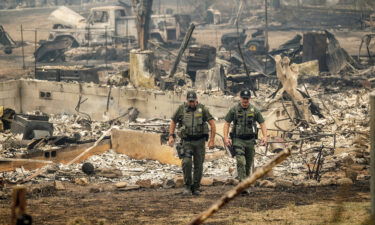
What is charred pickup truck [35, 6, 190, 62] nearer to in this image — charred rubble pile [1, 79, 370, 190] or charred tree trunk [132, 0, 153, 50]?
charred tree trunk [132, 0, 153, 50]

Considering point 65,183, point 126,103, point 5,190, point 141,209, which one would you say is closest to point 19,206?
point 141,209

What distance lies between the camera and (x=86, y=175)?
13.5m

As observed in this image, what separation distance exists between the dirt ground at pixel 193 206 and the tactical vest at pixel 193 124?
2.88ft

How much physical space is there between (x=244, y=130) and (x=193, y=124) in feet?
2.42

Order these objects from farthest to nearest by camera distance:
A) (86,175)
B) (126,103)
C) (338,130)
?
(126,103), (338,130), (86,175)

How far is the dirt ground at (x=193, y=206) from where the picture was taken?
8.74m

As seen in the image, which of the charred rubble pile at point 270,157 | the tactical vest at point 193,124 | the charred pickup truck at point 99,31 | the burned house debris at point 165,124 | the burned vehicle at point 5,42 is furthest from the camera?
the burned vehicle at point 5,42

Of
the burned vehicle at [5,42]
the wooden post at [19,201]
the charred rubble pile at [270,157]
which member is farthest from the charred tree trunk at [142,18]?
the wooden post at [19,201]

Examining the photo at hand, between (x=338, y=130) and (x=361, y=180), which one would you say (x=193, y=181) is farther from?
(x=338, y=130)

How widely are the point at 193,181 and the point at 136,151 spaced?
5.11 meters

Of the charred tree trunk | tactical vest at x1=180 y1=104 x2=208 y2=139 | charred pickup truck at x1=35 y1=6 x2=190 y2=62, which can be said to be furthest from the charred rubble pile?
charred pickup truck at x1=35 y1=6 x2=190 y2=62

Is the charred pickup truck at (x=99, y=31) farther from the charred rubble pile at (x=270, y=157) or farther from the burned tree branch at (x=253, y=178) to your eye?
the burned tree branch at (x=253, y=178)

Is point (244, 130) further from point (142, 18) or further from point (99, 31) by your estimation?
point (99, 31)

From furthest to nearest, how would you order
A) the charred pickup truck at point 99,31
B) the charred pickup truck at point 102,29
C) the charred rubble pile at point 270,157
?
the charred pickup truck at point 102,29 → the charred pickup truck at point 99,31 → the charred rubble pile at point 270,157
